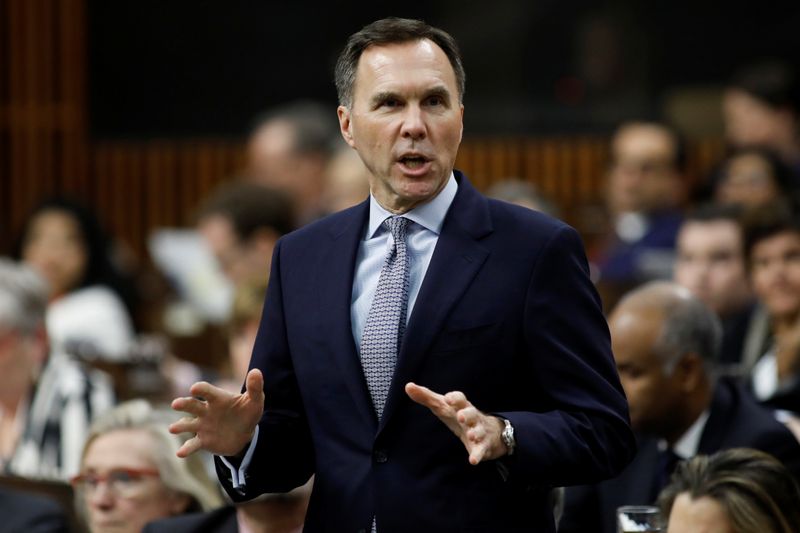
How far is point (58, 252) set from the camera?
6.93 m

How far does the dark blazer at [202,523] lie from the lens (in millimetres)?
3525

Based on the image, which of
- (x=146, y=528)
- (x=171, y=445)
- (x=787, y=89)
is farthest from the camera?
(x=787, y=89)

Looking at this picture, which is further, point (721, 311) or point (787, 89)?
point (787, 89)

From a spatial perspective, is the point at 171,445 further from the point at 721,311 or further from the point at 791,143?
the point at 791,143

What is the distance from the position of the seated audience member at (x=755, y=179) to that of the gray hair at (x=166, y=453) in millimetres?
3320

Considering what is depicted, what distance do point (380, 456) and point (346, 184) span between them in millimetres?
4080

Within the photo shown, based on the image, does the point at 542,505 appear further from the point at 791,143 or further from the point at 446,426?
the point at 791,143

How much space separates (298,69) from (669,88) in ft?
7.66

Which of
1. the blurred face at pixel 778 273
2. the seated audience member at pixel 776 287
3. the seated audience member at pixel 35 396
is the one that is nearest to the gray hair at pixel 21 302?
the seated audience member at pixel 35 396

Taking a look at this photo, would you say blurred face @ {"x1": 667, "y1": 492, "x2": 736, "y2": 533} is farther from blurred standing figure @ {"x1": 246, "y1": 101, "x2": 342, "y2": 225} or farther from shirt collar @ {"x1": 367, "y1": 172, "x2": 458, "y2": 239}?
blurred standing figure @ {"x1": 246, "y1": 101, "x2": 342, "y2": 225}

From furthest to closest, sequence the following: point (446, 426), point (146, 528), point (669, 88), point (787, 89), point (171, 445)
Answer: point (669, 88) → point (787, 89) → point (171, 445) → point (146, 528) → point (446, 426)

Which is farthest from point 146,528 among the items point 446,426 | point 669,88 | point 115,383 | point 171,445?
point 669,88

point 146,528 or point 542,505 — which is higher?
point 542,505

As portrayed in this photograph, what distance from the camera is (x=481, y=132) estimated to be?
10383 mm
